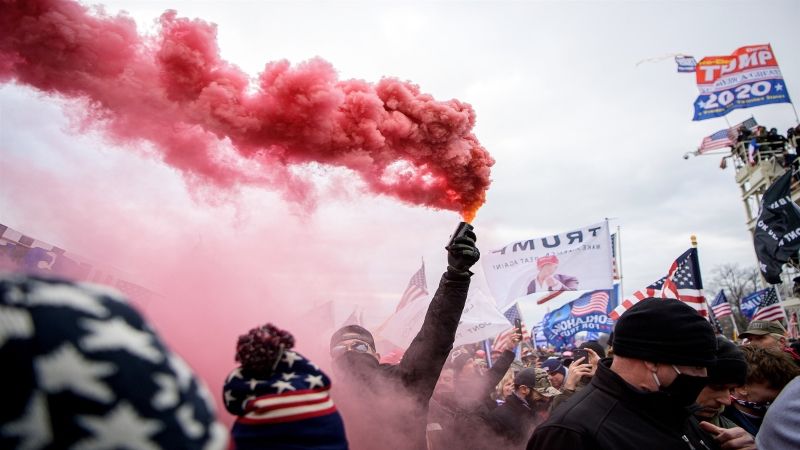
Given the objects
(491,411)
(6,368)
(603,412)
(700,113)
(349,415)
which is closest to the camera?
(6,368)

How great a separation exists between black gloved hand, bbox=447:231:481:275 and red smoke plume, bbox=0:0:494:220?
335 cm

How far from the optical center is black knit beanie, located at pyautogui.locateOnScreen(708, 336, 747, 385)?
11.8 ft

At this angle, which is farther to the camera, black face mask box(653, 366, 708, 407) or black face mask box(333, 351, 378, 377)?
black face mask box(333, 351, 378, 377)

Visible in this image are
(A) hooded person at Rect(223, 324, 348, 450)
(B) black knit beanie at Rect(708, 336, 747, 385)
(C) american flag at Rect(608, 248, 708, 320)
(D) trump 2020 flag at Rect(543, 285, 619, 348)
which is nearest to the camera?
(A) hooded person at Rect(223, 324, 348, 450)

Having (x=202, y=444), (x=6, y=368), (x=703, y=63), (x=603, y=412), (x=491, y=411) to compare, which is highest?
(x=703, y=63)

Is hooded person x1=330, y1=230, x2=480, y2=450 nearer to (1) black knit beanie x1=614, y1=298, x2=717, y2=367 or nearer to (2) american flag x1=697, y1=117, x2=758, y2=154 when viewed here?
(1) black knit beanie x1=614, y1=298, x2=717, y2=367

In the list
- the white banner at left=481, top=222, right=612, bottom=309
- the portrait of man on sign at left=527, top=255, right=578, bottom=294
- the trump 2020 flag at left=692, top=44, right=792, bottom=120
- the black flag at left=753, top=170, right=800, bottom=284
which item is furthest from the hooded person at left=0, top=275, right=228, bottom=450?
the trump 2020 flag at left=692, top=44, right=792, bottom=120

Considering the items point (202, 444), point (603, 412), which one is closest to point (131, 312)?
point (202, 444)

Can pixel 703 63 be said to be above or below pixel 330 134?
above

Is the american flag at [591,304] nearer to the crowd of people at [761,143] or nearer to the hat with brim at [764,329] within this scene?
the hat with brim at [764,329]

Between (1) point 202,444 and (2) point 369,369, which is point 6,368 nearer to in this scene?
(1) point 202,444

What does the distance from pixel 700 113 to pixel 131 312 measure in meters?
26.9

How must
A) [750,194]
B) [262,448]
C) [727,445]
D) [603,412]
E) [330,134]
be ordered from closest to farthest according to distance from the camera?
[262,448] → [603,412] → [727,445] → [330,134] → [750,194]

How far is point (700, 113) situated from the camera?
845 inches
